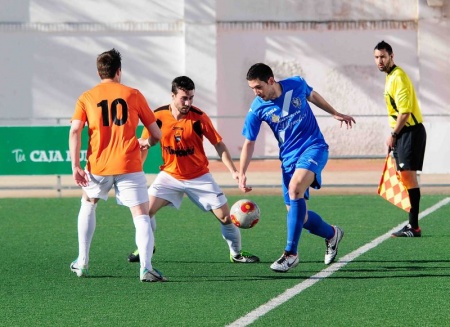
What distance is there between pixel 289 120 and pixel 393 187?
13.3ft

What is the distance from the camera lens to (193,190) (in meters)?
11.3

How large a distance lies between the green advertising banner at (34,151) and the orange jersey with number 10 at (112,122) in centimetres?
1016

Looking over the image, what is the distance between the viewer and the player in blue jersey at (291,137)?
34.1 ft

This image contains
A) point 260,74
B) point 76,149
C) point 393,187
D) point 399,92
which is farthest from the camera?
point 393,187

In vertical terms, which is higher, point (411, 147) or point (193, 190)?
point (411, 147)

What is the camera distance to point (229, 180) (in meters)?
23.7

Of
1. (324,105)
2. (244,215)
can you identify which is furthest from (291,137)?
(244,215)

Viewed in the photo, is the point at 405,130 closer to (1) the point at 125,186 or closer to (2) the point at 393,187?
(2) the point at 393,187

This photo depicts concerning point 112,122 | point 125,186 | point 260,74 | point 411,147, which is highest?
point 260,74

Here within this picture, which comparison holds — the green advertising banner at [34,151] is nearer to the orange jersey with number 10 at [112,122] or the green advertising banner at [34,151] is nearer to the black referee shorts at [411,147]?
the black referee shorts at [411,147]

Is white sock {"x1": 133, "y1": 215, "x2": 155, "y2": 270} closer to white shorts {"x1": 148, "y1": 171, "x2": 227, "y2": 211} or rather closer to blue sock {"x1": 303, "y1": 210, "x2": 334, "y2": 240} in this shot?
white shorts {"x1": 148, "y1": 171, "x2": 227, "y2": 211}

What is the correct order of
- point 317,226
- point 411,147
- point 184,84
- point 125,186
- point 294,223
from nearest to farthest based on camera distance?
point 125,186 < point 294,223 < point 184,84 < point 317,226 < point 411,147

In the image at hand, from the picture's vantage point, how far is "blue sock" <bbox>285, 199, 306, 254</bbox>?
10430 mm

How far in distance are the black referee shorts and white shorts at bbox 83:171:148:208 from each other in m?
4.27
